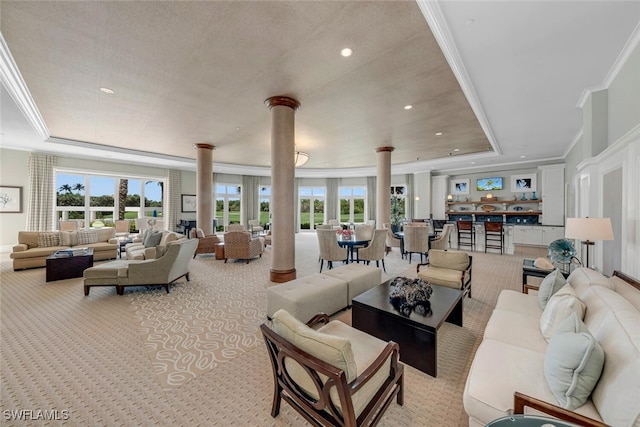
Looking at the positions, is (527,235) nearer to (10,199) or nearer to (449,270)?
(449,270)

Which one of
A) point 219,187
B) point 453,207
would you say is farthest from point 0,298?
point 453,207

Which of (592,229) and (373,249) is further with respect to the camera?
(373,249)

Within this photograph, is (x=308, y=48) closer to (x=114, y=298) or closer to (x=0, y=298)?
(x=114, y=298)

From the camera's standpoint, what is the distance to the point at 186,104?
15.2 ft

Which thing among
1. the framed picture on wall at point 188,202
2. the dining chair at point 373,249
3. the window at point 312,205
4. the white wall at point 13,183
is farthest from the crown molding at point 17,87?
the window at point 312,205

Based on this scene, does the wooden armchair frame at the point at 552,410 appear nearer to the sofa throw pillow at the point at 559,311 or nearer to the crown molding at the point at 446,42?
→ the sofa throw pillow at the point at 559,311

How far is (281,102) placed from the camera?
14.4 ft

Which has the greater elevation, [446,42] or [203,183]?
[446,42]

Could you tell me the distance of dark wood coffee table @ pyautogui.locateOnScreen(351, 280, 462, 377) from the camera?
2.17 m

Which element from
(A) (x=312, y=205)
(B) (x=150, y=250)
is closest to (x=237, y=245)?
(B) (x=150, y=250)

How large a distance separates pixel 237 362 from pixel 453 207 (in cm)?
1104

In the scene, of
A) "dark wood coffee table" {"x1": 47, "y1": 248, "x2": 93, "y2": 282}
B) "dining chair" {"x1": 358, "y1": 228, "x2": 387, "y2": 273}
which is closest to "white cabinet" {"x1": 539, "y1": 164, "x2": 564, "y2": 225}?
"dining chair" {"x1": 358, "y1": 228, "x2": 387, "y2": 273}

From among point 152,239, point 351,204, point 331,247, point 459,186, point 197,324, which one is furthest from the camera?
A: point 351,204

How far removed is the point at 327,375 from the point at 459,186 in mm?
11503
